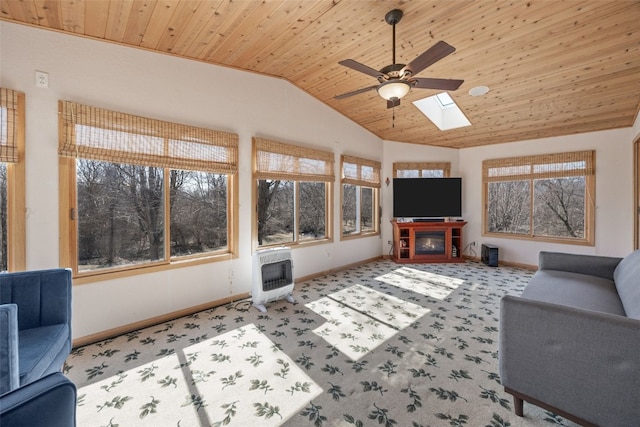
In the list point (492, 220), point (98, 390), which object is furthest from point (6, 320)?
point (492, 220)

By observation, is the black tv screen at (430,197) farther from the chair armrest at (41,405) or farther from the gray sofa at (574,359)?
the chair armrest at (41,405)

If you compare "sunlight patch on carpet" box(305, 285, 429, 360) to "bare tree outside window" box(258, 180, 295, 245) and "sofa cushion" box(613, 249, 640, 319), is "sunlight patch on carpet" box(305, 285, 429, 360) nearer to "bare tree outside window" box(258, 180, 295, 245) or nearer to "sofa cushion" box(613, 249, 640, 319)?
"bare tree outside window" box(258, 180, 295, 245)

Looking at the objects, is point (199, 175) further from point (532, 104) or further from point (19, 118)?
point (532, 104)

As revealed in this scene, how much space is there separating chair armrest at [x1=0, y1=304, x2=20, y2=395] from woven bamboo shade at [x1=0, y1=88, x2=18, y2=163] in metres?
1.68

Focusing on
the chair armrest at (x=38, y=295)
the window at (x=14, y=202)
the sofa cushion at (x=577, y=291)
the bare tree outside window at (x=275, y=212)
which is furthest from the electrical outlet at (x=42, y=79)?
the sofa cushion at (x=577, y=291)

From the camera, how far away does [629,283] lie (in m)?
2.09

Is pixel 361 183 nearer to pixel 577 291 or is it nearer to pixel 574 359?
pixel 577 291

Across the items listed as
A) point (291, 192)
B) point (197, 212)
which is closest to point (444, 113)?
point (291, 192)

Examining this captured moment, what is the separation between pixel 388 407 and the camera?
177cm

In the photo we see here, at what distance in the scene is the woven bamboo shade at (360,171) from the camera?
5.12 meters

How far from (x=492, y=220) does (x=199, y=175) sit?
575cm

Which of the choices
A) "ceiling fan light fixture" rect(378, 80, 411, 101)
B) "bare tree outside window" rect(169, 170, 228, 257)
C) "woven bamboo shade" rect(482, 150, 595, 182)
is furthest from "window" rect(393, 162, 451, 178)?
"bare tree outside window" rect(169, 170, 228, 257)

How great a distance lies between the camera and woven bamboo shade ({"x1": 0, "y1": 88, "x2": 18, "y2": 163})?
7.18 feet

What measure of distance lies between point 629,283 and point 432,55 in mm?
2315
